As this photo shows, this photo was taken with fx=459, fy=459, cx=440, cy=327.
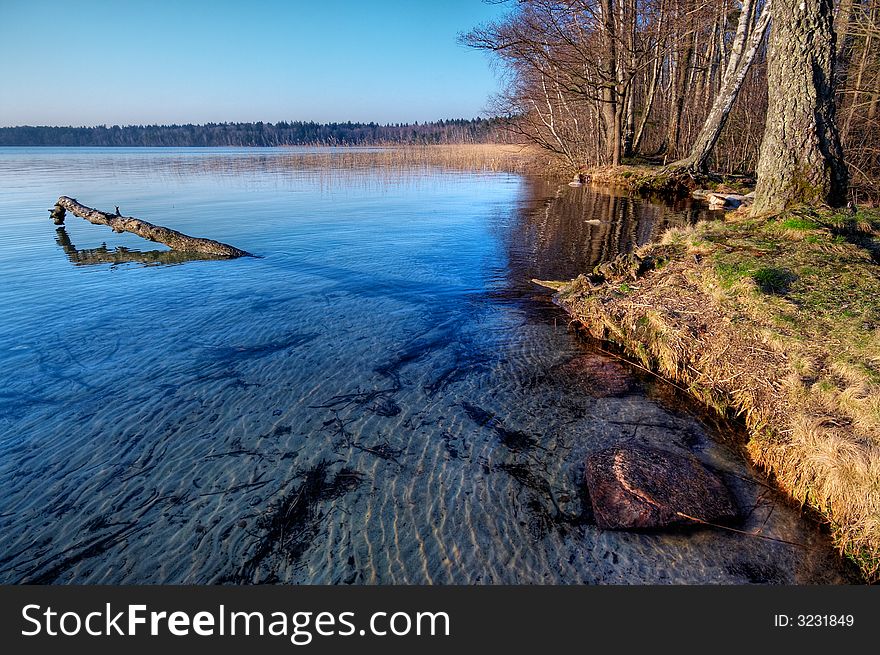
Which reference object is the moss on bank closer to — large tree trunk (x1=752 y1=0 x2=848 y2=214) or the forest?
the forest

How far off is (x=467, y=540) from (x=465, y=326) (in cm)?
376

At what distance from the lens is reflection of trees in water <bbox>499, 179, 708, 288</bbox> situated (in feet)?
31.1

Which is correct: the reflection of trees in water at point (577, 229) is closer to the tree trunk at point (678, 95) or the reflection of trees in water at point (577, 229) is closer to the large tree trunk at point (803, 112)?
the large tree trunk at point (803, 112)

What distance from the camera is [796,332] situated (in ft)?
14.0

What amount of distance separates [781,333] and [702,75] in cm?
2539

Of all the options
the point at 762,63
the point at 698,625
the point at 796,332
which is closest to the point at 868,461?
the point at 698,625

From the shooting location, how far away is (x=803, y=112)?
7.55 meters

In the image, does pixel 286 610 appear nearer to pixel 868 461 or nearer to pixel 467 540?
pixel 467 540

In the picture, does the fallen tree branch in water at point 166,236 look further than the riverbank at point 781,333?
Yes

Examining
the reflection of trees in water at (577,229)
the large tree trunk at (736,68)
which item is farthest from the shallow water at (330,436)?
the large tree trunk at (736,68)

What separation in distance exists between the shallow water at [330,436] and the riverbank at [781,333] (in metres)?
0.27

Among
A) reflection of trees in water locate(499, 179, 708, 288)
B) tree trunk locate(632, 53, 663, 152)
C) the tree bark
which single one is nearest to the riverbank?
reflection of trees in water locate(499, 179, 708, 288)

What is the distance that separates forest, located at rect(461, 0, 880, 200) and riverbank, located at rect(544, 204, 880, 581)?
2767mm

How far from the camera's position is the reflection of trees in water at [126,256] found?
404 inches
